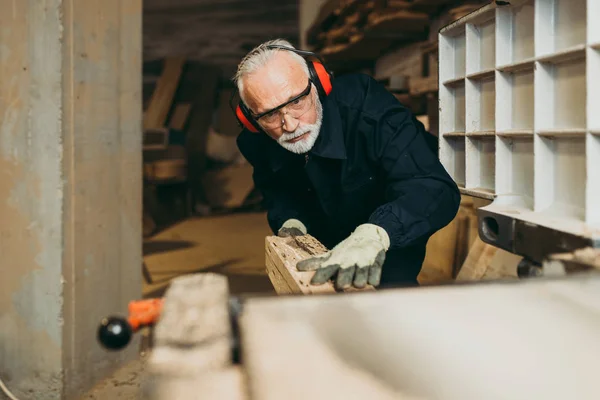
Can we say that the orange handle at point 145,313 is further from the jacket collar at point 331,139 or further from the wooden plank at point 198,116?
the wooden plank at point 198,116

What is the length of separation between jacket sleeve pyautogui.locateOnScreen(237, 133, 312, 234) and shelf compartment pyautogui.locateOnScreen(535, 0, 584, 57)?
1.44 metres

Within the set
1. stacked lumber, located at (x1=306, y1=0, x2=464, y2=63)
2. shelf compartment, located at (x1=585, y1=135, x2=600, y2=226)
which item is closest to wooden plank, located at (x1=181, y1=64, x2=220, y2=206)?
stacked lumber, located at (x1=306, y1=0, x2=464, y2=63)

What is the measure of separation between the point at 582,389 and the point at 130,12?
9.86ft

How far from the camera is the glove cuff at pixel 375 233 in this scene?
6.01 feet

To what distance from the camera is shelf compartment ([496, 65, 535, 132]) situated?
1920 millimetres

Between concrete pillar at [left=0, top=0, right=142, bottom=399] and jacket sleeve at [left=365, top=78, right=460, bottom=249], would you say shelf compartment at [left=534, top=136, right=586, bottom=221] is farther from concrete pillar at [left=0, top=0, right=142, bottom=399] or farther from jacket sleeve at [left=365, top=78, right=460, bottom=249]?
concrete pillar at [left=0, top=0, right=142, bottom=399]

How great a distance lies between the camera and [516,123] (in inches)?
78.4

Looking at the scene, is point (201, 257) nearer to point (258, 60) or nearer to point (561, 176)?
point (258, 60)

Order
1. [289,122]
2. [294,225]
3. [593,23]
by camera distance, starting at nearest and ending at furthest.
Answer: [593,23], [289,122], [294,225]

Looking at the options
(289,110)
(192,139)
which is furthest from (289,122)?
(192,139)

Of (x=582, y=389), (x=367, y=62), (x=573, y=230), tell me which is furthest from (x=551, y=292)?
(x=367, y=62)

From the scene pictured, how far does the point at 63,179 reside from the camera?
2783mm

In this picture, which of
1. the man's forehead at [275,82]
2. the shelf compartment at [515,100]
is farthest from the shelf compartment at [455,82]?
the man's forehead at [275,82]

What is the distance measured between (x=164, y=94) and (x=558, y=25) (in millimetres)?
7938
